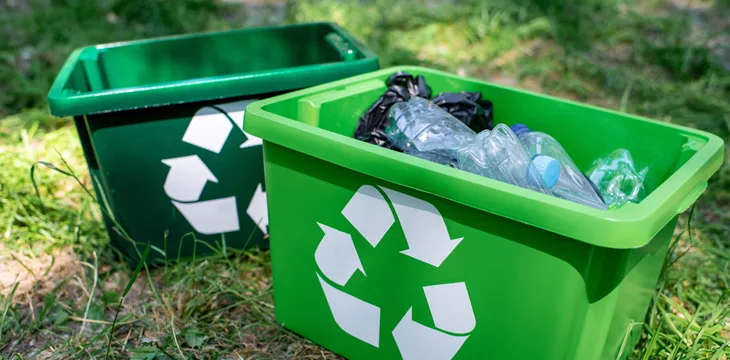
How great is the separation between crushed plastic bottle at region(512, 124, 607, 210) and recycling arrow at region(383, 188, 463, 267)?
247mm

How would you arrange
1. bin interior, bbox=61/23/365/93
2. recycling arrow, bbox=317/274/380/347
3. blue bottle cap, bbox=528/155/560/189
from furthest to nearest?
bin interior, bbox=61/23/365/93
recycling arrow, bbox=317/274/380/347
blue bottle cap, bbox=528/155/560/189

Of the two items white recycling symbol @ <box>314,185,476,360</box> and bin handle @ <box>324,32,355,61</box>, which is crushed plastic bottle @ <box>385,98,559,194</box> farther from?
bin handle @ <box>324,32,355,61</box>

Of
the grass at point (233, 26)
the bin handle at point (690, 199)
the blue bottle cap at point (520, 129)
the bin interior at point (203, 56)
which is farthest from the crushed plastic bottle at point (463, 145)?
the grass at point (233, 26)

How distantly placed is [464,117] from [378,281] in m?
0.48

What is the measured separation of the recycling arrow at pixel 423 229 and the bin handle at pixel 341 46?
26.2 inches

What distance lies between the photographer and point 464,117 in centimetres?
141

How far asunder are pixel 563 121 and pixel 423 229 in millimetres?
537

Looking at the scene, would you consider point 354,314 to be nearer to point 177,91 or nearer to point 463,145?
point 463,145

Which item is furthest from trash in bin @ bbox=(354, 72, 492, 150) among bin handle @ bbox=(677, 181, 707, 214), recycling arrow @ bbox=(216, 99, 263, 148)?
bin handle @ bbox=(677, 181, 707, 214)

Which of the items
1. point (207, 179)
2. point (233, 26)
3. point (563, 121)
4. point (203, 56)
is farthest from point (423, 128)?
point (233, 26)

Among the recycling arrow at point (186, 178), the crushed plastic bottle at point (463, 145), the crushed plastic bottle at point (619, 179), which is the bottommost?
the recycling arrow at point (186, 178)

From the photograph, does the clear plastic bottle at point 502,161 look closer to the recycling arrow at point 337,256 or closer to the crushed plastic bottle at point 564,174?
the crushed plastic bottle at point 564,174

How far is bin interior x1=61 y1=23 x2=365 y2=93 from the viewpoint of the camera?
5.67ft

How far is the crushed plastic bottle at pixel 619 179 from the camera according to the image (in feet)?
4.06
